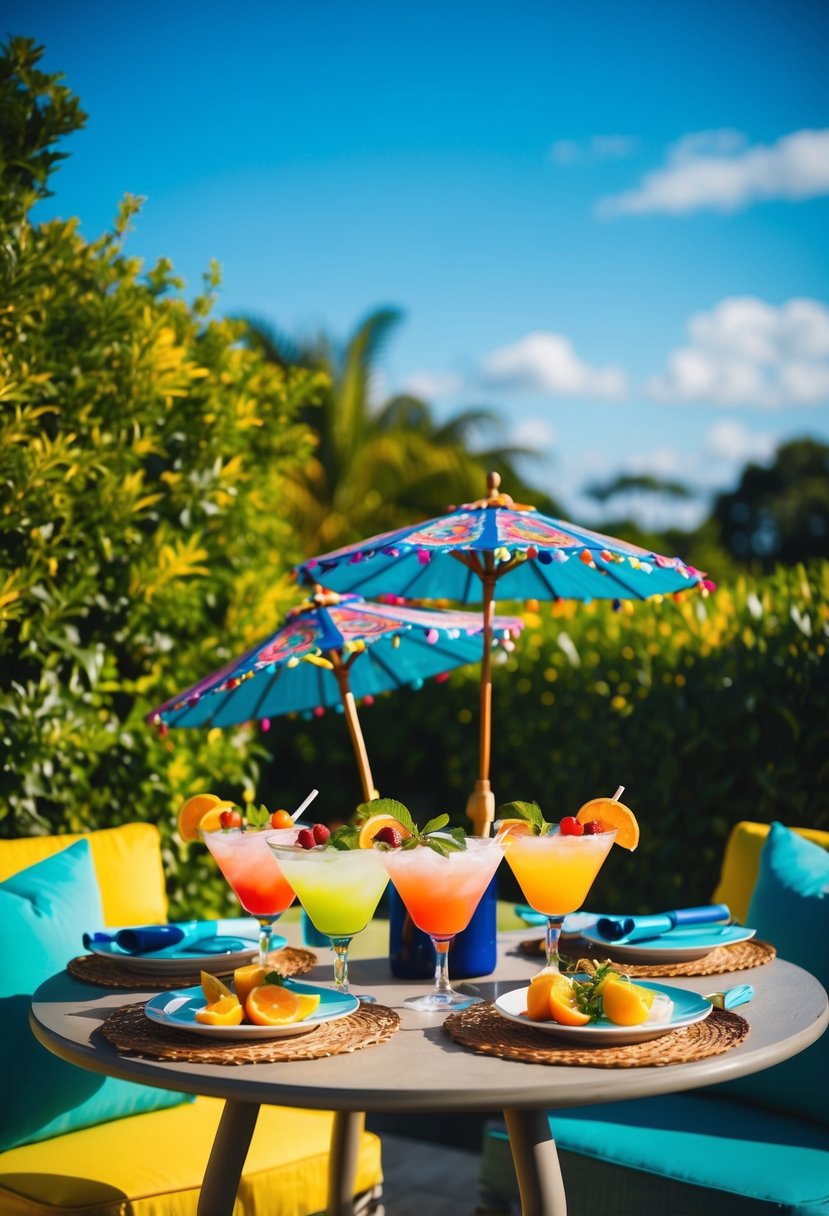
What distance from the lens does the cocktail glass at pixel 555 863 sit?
6.85 ft

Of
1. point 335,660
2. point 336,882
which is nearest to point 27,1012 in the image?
point 336,882

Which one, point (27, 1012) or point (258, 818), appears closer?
point (258, 818)

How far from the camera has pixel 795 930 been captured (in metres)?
2.81

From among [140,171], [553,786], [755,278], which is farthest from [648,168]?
[553,786]

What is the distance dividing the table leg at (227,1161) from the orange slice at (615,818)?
82cm

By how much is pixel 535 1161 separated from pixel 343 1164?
910 mm

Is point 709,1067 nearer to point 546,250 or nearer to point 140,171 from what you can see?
point 140,171

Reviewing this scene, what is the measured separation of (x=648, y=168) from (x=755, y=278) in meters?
23.3

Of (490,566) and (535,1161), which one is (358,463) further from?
Answer: (535,1161)

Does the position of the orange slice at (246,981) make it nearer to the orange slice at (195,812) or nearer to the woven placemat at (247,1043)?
the woven placemat at (247,1043)

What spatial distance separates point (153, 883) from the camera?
3.30 metres

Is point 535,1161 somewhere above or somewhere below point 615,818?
below

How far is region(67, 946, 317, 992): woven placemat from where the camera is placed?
2.38 metres

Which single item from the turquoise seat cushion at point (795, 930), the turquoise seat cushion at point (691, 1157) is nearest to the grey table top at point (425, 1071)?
the turquoise seat cushion at point (691, 1157)
